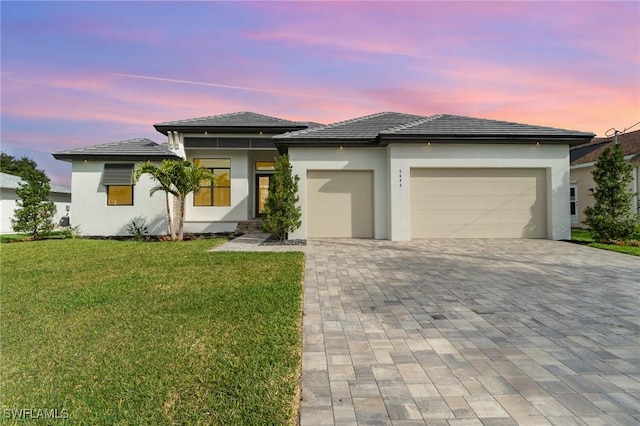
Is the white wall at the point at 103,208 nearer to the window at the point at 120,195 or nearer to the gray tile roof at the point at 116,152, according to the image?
the window at the point at 120,195

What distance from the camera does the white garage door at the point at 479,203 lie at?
11.4 meters

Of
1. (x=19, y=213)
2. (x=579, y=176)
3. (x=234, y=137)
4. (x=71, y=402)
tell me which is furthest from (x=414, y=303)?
(x=579, y=176)

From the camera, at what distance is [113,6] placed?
344 inches

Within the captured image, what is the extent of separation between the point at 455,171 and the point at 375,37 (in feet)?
18.2

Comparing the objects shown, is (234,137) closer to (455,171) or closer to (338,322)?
(455,171)

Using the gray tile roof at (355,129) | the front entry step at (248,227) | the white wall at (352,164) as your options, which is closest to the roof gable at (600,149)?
the gray tile roof at (355,129)

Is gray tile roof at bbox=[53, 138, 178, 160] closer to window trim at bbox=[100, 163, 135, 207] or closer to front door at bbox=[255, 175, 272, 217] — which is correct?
window trim at bbox=[100, 163, 135, 207]

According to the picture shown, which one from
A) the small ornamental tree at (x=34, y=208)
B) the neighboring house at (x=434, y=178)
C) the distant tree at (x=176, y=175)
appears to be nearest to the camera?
the neighboring house at (x=434, y=178)

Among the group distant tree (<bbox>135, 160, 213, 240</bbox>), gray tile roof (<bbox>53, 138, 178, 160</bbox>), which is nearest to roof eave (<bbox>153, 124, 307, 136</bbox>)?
gray tile roof (<bbox>53, 138, 178, 160</bbox>)

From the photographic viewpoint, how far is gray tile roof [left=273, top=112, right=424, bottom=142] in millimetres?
11188

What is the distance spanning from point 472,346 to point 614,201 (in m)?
A: 11.1

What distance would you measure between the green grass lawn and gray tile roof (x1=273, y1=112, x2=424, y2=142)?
624cm

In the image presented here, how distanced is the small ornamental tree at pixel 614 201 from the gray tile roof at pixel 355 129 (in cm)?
709

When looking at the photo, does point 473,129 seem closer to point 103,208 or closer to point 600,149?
point 600,149
